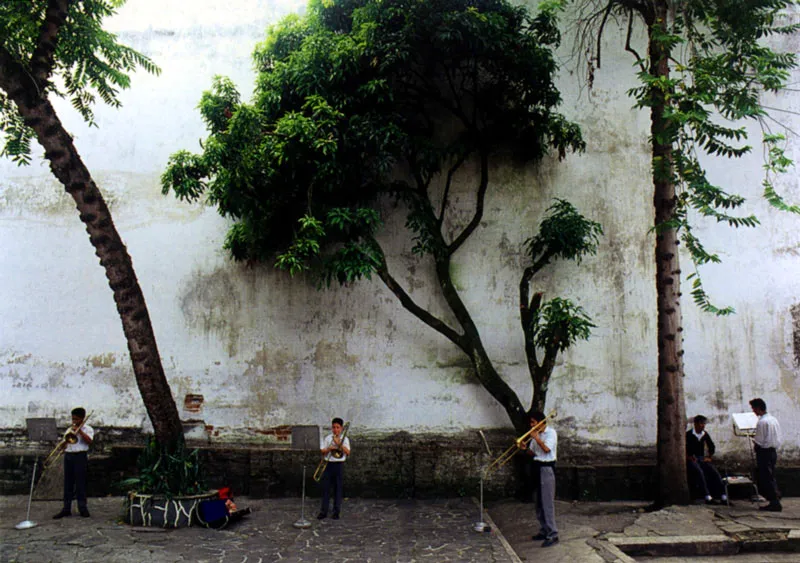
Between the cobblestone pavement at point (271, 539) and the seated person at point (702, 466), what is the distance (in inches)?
127

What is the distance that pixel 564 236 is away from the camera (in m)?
8.79

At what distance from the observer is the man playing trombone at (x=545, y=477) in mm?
6738

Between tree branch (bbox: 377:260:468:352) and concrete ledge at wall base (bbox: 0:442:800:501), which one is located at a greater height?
tree branch (bbox: 377:260:468:352)

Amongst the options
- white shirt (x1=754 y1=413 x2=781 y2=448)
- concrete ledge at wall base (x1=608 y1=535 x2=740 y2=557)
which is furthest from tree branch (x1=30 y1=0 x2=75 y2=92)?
white shirt (x1=754 y1=413 x2=781 y2=448)

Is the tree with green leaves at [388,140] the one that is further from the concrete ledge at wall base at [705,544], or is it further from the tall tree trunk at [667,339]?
the concrete ledge at wall base at [705,544]

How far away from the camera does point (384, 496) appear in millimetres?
9023

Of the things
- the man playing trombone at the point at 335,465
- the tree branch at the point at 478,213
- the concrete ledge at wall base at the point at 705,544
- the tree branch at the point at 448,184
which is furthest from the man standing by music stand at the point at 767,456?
the man playing trombone at the point at 335,465

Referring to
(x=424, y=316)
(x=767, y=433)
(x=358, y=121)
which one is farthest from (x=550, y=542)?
(x=358, y=121)

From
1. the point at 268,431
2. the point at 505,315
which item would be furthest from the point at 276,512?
the point at 505,315

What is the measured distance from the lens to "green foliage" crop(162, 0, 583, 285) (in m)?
8.02

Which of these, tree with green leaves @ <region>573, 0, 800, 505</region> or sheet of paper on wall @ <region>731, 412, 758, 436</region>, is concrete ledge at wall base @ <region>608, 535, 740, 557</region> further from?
sheet of paper on wall @ <region>731, 412, 758, 436</region>

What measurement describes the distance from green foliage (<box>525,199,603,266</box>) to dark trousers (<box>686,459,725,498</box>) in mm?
3361

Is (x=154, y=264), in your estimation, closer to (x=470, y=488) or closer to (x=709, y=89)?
(x=470, y=488)

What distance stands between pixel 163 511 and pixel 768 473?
7.87 m
